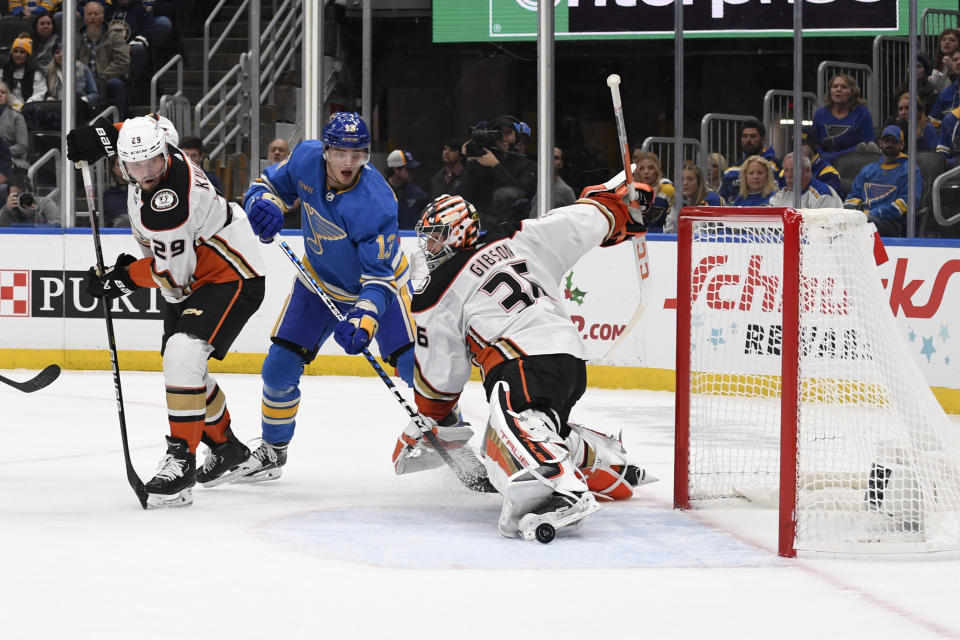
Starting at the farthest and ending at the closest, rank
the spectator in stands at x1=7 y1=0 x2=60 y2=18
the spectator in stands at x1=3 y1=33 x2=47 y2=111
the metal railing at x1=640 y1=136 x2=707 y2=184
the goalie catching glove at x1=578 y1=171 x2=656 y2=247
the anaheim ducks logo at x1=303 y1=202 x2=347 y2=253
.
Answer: the spectator in stands at x1=7 y1=0 x2=60 y2=18 < the spectator in stands at x1=3 y1=33 x2=47 y2=111 < the metal railing at x1=640 y1=136 x2=707 y2=184 < the anaheim ducks logo at x1=303 y1=202 x2=347 y2=253 < the goalie catching glove at x1=578 y1=171 x2=656 y2=247

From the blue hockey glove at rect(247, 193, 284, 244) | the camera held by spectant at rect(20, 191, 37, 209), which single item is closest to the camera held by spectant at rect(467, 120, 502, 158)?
the camera held by spectant at rect(20, 191, 37, 209)

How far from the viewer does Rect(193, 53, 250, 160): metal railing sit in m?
8.49

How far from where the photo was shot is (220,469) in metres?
4.28

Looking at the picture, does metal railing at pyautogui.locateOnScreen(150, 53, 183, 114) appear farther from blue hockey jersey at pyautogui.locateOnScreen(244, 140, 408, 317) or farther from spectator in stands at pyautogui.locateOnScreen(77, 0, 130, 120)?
blue hockey jersey at pyautogui.locateOnScreen(244, 140, 408, 317)

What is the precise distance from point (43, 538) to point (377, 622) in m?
1.22

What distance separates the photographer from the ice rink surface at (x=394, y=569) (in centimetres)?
266

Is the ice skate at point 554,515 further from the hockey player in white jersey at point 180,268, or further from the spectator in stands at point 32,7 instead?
the spectator in stands at point 32,7

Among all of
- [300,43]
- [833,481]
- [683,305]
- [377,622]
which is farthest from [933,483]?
[300,43]

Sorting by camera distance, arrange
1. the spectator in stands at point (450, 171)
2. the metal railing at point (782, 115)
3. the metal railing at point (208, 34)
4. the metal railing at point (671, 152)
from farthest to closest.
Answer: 1. the metal railing at point (208, 34)
2. the spectator in stands at point (450, 171)
3. the metal railing at point (671, 152)
4. the metal railing at point (782, 115)

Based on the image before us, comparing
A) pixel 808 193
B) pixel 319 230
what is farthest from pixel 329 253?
pixel 808 193

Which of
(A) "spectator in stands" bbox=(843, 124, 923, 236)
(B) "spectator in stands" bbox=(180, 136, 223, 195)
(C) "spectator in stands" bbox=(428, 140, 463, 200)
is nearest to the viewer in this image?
(A) "spectator in stands" bbox=(843, 124, 923, 236)

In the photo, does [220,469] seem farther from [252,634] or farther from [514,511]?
[252,634]

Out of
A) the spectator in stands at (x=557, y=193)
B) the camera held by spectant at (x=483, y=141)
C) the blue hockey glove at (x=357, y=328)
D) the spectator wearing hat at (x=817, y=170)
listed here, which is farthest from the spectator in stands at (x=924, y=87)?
the blue hockey glove at (x=357, y=328)

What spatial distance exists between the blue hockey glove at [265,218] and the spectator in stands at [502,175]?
3488mm
